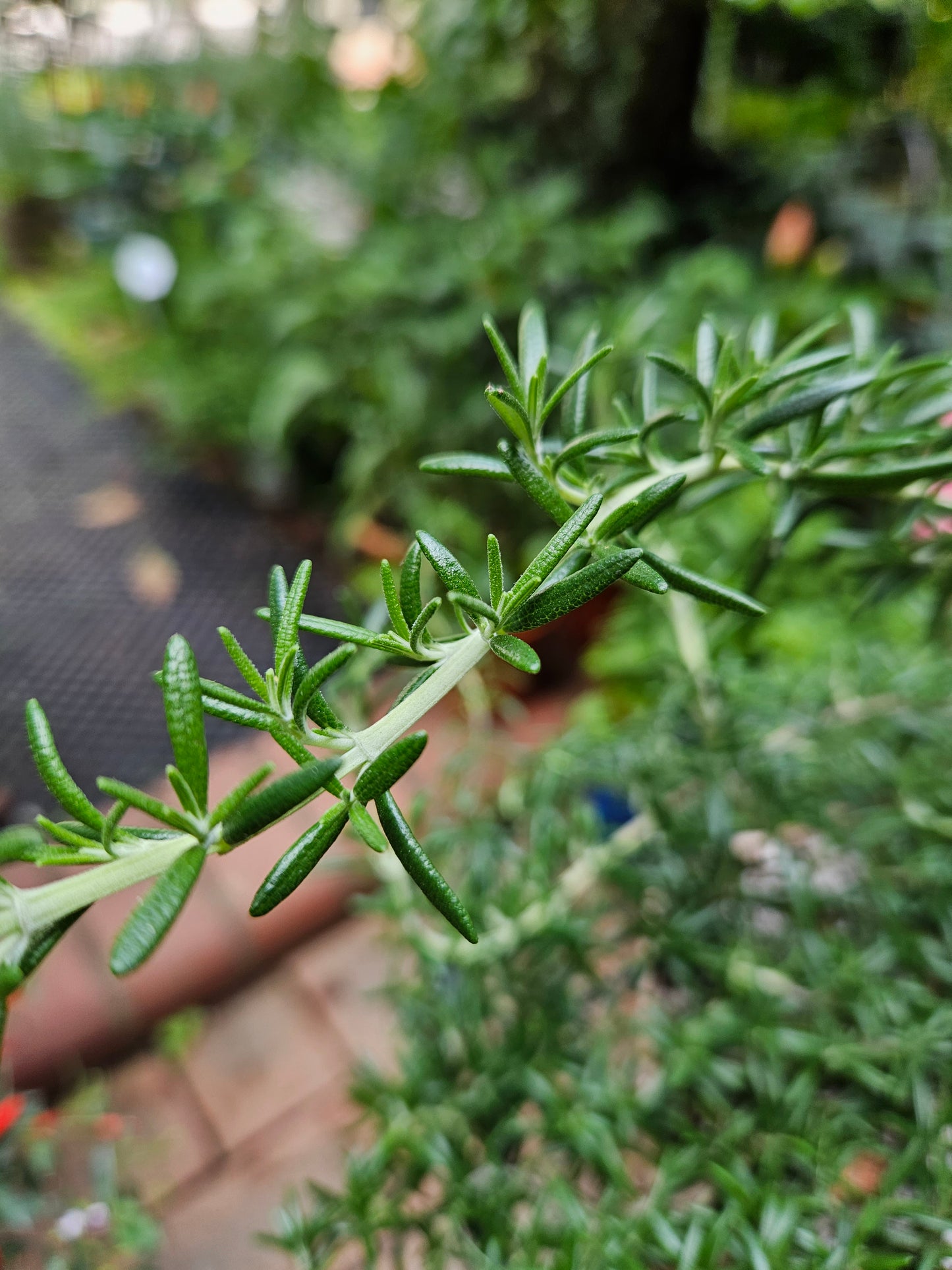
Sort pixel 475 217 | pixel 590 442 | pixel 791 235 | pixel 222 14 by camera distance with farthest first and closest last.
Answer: pixel 222 14 → pixel 791 235 → pixel 475 217 → pixel 590 442

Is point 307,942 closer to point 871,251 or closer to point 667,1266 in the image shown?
point 667,1266

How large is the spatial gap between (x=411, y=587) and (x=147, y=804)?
0.12 metres

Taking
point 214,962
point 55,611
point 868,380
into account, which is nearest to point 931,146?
point 868,380

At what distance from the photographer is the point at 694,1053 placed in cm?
63

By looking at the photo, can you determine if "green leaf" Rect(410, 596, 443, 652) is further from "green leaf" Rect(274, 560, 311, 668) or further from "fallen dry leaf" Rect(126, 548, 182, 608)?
"fallen dry leaf" Rect(126, 548, 182, 608)

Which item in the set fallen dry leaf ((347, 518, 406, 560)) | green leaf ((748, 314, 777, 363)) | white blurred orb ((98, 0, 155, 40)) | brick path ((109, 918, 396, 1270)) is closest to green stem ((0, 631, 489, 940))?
green leaf ((748, 314, 777, 363))

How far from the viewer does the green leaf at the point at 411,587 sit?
32cm

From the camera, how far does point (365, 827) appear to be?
28cm

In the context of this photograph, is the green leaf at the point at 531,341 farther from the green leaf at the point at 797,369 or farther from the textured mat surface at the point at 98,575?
the textured mat surface at the point at 98,575

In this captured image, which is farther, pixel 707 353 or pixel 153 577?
pixel 153 577

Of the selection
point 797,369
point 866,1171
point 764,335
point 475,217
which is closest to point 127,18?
point 475,217

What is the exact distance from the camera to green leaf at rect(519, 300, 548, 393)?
1.32 ft

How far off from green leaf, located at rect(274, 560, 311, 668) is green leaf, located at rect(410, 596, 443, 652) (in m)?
0.04

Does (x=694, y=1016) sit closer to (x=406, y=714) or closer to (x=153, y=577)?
(x=406, y=714)
